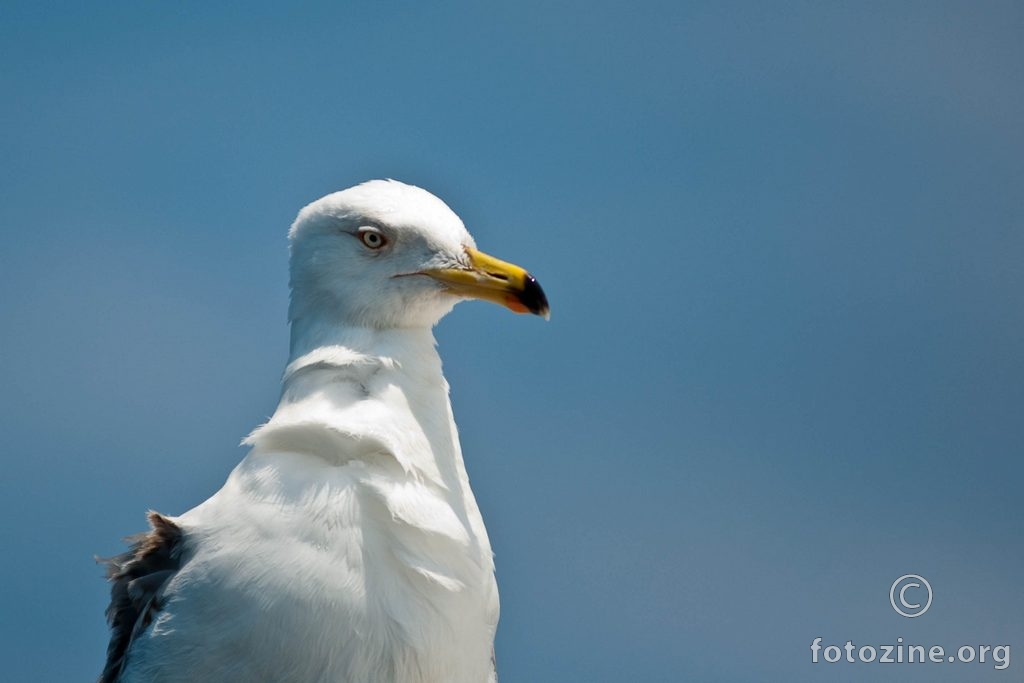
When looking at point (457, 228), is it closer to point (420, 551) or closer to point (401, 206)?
point (401, 206)

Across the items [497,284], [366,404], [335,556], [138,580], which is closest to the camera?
[335,556]

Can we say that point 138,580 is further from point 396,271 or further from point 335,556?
point 396,271

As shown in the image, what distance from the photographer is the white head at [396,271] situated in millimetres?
5180

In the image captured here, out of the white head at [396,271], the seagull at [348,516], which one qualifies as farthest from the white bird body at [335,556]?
the white head at [396,271]

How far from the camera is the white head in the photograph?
518 centimetres

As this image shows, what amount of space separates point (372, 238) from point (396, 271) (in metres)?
0.17

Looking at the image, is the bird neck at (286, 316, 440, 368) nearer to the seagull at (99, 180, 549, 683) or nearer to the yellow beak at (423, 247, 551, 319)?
the seagull at (99, 180, 549, 683)

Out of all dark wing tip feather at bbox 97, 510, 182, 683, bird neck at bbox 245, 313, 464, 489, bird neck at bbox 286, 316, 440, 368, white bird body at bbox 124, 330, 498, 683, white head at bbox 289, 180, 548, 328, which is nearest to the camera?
white bird body at bbox 124, 330, 498, 683

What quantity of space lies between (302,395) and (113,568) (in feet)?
3.84

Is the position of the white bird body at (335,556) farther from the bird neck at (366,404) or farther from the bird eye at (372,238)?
the bird eye at (372,238)

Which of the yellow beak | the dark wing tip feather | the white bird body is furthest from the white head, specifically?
the dark wing tip feather

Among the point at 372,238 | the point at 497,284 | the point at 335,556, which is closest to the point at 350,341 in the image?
A: the point at 372,238

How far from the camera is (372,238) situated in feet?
17.2

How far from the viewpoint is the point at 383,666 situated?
4.63 metres
